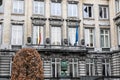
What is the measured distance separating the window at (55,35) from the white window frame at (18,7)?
14.3 feet

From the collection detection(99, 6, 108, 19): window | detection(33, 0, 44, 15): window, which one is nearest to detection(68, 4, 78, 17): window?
detection(99, 6, 108, 19): window

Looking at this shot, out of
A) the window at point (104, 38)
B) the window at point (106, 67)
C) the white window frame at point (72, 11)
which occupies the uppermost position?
the white window frame at point (72, 11)

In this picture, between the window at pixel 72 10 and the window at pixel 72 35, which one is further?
the window at pixel 72 10

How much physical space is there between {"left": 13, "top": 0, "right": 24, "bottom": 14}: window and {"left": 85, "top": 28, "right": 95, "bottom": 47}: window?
8532mm

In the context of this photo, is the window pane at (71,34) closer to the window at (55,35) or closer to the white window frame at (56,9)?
the window at (55,35)

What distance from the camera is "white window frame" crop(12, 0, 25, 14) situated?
3416 centimetres

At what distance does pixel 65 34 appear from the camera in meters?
34.8

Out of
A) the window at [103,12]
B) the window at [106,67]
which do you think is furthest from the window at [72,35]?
the window at [106,67]

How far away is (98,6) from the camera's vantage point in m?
36.8

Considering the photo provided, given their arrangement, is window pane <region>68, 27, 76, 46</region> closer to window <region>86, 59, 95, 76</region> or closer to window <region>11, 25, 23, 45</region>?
window <region>86, 59, 95, 76</region>

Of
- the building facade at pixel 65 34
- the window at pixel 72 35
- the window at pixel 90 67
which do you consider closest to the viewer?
the building facade at pixel 65 34

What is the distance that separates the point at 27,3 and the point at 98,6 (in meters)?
9.24

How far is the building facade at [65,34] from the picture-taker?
33.3 m

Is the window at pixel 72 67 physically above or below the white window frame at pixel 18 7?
below
